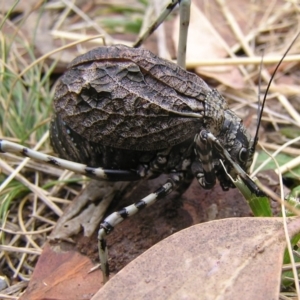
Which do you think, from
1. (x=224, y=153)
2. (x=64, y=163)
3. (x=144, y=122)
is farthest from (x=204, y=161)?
(x=64, y=163)

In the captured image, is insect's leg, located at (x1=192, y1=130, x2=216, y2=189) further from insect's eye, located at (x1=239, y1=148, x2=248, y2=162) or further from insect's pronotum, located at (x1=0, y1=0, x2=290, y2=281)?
insect's eye, located at (x1=239, y1=148, x2=248, y2=162)

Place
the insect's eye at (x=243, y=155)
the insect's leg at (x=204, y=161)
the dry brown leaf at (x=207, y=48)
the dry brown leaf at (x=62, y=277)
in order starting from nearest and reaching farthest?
the dry brown leaf at (x=62, y=277) < the insect's leg at (x=204, y=161) < the insect's eye at (x=243, y=155) < the dry brown leaf at (x=207, y=48)

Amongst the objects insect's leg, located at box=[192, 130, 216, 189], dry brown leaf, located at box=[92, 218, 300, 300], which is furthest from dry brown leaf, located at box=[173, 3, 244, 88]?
dry brown leaf, located at box=[92, 218, 300, 300]

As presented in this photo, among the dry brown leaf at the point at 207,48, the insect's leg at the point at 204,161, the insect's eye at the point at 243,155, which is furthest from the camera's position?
the dry brown leaf at the point at 207,48

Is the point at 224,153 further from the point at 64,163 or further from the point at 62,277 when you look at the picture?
the point at 62,277

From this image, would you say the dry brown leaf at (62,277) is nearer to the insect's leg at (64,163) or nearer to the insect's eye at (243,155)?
the insect's leg at (64,163)

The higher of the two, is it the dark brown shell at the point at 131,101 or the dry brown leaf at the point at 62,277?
the dark brown shell at the point at 131,101

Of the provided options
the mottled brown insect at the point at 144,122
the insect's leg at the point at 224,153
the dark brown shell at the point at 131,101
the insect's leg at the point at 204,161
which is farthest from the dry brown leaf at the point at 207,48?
the insect's leg at the point at 224,153
